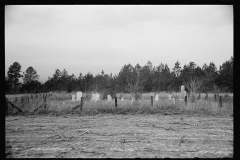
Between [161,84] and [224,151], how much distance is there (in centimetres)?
4820

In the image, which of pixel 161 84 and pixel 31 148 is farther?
pixel 161 84

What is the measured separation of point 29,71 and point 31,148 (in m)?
73.0

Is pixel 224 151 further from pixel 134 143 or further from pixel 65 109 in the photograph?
pixel 65 109

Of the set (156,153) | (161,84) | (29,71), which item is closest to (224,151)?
(156,153)

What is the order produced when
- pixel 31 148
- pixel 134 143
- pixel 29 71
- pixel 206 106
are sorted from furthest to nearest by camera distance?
1. pixel 29 71
2. pixel 206 106
3. pixel 134 143
4. pixel 31 148

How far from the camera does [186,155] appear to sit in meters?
4.36

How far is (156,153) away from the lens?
14.8ft

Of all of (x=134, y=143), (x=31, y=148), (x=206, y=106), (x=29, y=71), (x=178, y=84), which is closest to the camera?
(x=31, y=148)
